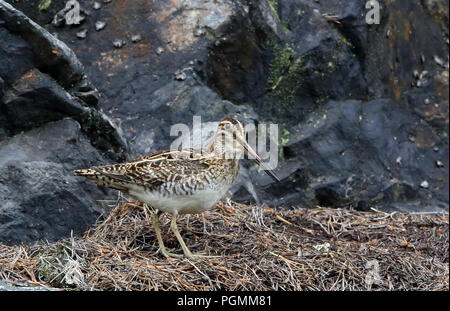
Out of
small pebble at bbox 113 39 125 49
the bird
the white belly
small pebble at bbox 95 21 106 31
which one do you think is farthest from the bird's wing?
small pebble at bbox 95 21 106 31

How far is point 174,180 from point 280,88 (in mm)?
3084

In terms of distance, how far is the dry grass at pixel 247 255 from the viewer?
16.3ft

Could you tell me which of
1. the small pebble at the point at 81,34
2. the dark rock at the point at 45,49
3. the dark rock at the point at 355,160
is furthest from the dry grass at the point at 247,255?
the small pebble at the point at 81,34

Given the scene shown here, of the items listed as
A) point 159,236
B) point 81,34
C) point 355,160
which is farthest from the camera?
point 355,160

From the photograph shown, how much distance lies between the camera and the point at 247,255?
552 cm

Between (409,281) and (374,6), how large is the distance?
4.05 meters

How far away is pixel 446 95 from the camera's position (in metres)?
9.30

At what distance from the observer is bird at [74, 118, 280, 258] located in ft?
18.0

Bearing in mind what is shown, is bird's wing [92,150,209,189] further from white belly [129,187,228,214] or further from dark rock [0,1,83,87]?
dark rock [0,1,83,87]

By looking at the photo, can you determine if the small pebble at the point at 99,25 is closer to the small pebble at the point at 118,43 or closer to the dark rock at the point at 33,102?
the small pebble at the point at 118,43

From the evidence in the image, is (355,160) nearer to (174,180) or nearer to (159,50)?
(159,50)

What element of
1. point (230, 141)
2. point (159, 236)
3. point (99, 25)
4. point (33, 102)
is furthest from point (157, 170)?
point (99, 25)
